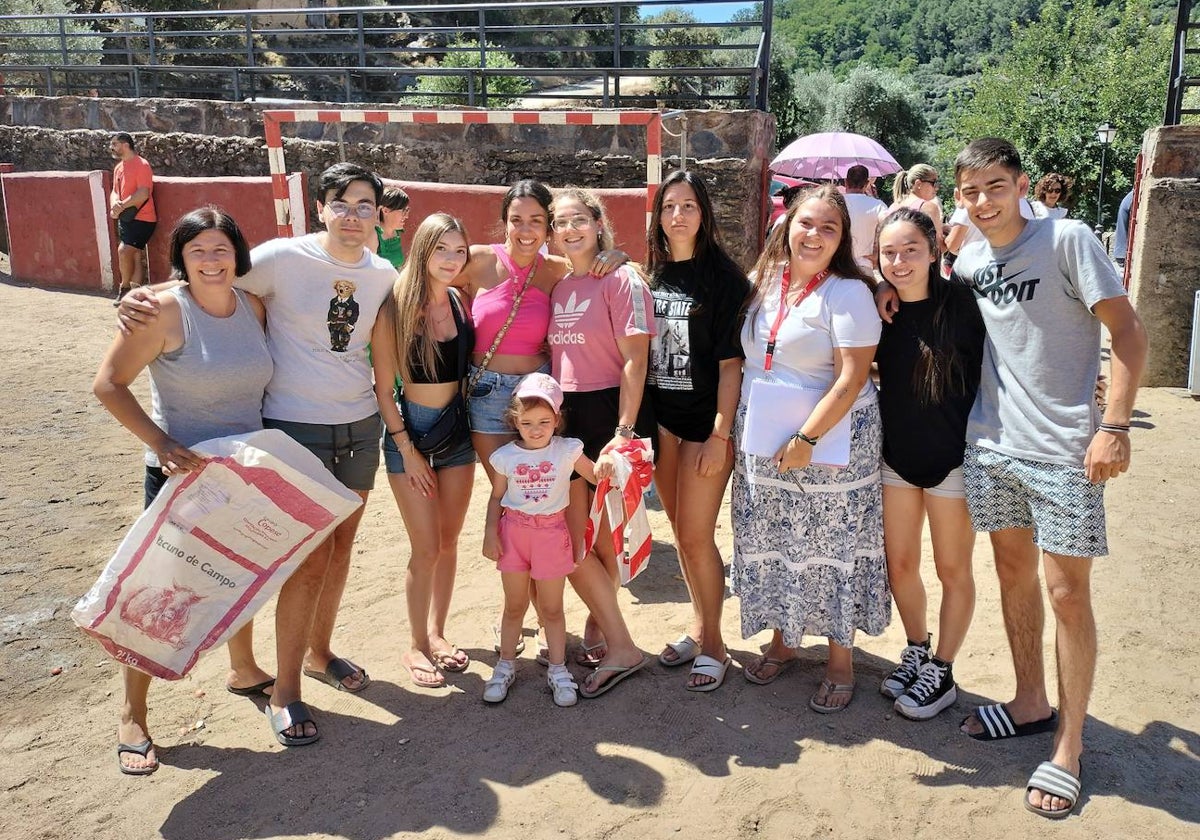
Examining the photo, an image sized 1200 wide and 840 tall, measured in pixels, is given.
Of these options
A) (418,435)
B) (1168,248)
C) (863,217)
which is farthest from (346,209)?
(1168,248)

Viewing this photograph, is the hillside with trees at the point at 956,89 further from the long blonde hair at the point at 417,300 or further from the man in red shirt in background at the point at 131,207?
the long blonde hair at the point at 417,300

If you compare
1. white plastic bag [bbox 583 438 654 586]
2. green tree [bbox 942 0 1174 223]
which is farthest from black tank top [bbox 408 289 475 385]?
green tree [bbox 942 0 1174 223]

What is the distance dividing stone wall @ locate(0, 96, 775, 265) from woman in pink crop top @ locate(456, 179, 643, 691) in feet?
13.1

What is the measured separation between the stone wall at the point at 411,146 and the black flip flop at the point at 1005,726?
510 centimetres

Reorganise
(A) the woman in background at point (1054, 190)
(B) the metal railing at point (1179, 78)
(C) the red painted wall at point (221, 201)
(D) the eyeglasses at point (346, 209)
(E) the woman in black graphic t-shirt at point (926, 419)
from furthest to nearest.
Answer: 1. (C) the red painted wall at point (221, 201)
2. (B) the metal railing at point (1179, 78)
3. (A) the woman in background at point (1054, 190)
4. (D) the eyeglasses at point (346, 209)
5. (E) the woman in black graphic t-shirt at point (926, 419)

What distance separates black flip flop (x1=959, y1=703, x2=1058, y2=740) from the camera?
10.8 ft

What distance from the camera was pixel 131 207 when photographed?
11.0 meters

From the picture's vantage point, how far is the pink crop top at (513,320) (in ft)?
11.7

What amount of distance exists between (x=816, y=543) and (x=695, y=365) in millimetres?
767

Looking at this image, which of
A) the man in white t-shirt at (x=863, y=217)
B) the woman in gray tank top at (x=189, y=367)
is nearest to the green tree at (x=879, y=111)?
the man in white t-shirt at (x=863, y=217)

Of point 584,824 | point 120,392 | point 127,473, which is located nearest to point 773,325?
point 584,824

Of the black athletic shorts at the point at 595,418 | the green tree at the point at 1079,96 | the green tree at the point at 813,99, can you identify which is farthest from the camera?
the green tree at the point at 813,99

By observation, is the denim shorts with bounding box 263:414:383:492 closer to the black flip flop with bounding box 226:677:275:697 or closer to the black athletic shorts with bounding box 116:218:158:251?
the black flip flop with bounding box 226:677:275:697

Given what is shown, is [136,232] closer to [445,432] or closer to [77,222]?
[77,222]
